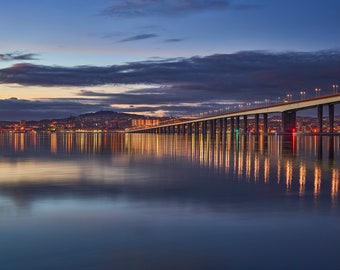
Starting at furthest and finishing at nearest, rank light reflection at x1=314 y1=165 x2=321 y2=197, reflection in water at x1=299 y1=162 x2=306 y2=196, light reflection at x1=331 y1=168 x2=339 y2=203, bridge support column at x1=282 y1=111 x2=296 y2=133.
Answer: bridge support column at x1=282 y1=111 x2=296 y2=133 → reflection in water at x1=299 y1=162 x2=306 y2=196 → light reflection at x1=314 y1=165 x2=321 y2=197 → light reflection at x1=331 y1=168 x2=339 y2=203

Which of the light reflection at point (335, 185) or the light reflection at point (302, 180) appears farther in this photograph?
the light reflection at point (302, 180)

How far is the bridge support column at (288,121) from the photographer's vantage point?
144m

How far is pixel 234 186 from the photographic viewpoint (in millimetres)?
21891

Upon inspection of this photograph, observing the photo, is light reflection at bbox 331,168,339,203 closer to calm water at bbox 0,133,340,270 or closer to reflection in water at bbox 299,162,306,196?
calm water at bbox 0,133,340,270

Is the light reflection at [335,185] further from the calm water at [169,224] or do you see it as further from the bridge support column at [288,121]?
the bridge support column at [288,121]

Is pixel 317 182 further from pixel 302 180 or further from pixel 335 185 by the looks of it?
pixel 335 185

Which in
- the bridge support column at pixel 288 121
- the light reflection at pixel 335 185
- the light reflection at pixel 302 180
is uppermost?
the bridge support column at pixel 288 121

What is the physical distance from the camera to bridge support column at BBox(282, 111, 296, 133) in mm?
143750

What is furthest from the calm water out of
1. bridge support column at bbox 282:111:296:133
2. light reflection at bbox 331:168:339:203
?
bridge support column at bbox 282:111:296:133

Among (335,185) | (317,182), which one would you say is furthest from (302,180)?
(335,185)

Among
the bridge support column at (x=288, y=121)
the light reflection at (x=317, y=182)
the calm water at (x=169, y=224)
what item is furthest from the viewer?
the bridge support column at (x=288, y=121)

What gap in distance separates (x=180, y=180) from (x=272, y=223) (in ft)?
38.8

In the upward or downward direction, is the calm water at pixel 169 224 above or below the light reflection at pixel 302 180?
above

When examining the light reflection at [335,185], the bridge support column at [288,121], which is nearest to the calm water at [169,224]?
the light reflection at [335,185]
